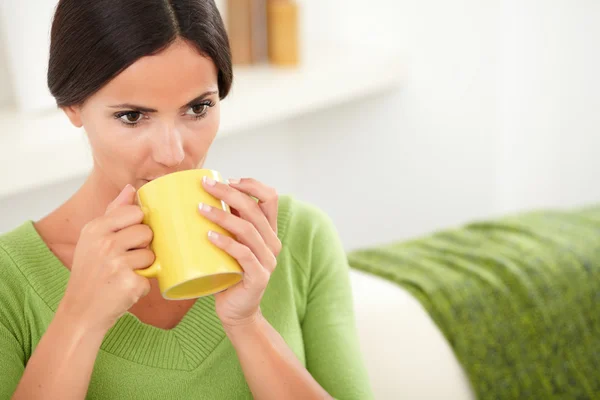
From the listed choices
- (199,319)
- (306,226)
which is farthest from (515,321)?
(199,319)

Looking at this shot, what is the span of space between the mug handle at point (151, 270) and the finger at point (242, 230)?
73mm

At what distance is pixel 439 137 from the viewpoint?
250cm

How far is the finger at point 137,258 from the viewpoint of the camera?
0.84 metres

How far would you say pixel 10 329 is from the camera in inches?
39.6

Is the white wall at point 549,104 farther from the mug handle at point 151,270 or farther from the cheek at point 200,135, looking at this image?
the mug handle at point 151,270

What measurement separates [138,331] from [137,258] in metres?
0.24

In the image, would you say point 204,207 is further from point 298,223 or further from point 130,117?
point 298,223

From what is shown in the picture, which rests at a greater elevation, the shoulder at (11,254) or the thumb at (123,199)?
the thumb at (123,199)

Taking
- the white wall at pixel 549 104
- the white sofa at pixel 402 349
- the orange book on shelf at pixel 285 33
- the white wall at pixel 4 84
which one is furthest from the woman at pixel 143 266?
the white wall at pixel 549 104

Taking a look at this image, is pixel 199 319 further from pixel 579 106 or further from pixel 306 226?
pixel 579 106

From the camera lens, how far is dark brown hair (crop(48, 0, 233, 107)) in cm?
89

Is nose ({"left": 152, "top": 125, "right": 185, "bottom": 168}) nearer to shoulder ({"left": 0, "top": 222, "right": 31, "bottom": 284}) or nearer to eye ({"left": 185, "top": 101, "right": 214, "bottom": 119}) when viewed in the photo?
eye ({"left": 185, "top": 101, "right": 214, "bottom": 119})

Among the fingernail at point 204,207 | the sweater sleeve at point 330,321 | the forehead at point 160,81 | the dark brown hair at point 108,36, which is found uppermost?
the dark brown hair at point 108,36

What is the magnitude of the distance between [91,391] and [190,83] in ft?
1.36
